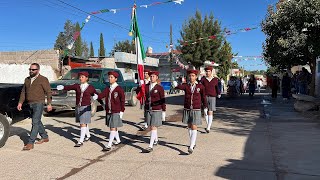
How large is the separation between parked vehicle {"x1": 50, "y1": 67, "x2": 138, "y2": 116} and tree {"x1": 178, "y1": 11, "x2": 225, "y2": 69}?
20.8 meters

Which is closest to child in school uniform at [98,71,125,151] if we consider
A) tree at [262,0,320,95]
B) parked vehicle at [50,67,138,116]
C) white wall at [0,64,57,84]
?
parked vehicle at [50,67,138,116]

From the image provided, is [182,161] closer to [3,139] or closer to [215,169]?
[215,169]

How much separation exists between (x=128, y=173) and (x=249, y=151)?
8.87 ft

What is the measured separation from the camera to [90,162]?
6508mm

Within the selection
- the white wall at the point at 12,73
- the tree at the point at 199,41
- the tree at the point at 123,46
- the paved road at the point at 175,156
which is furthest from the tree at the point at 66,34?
the paved road at the point at 175,156

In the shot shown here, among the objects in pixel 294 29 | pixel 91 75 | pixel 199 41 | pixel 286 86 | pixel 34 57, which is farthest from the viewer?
pixel 199 41

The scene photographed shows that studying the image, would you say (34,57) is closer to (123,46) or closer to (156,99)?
(156,99)

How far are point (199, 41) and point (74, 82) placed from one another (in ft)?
83.9

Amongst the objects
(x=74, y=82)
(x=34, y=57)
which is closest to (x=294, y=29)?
(x=74, y=82)

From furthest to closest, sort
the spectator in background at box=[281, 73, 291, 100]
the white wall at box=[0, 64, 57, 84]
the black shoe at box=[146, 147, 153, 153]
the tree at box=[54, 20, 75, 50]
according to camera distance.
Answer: the tree at box=[54, 20, 75, 50] → the spectator in background at box=[281, 73, 291, 100] → the white wall at box=[0, 64, 57, 84] → the black shoe at box=[146, 147, 153, 153]

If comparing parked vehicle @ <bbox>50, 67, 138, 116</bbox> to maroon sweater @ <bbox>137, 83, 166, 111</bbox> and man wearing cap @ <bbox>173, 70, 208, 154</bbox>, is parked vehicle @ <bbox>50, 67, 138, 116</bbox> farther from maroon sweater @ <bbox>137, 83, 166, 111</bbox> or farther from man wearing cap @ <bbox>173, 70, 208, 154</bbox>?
man wearing cap @ <bbox>173, 70, 208, 154</bbox>

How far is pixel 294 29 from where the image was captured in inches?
568

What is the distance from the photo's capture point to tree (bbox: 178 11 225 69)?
37406mm

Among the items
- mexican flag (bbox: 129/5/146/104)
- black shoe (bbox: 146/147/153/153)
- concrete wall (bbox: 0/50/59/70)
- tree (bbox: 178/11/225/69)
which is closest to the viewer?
black shoe (bbox: 146/147/153/153)
